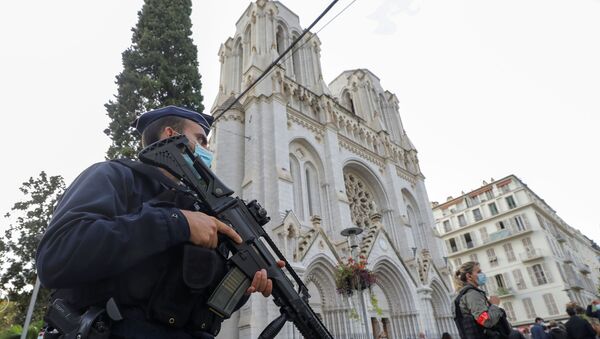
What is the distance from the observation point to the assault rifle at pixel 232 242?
1.66m

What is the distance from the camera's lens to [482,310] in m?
3.92

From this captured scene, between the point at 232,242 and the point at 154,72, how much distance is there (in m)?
12.6

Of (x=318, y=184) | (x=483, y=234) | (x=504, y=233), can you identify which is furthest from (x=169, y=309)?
(x=483, y=234)

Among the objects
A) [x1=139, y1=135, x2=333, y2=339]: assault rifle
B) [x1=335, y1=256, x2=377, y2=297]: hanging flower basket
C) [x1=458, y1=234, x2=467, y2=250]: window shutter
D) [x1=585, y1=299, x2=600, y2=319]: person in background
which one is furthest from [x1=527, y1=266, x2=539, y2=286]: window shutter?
[x1=139, y1=135, x2=333, y2=339]: assault rifle

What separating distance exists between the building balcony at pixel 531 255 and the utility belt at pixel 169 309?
136ft

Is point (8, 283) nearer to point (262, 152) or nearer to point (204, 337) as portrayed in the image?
point (262, 152)

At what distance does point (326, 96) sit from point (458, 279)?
17497 millimetres

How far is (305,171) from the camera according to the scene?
17.5m

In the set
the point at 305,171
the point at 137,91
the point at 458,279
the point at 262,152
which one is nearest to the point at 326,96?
the point at 305,171

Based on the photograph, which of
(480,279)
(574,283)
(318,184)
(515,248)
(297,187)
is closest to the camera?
(480,279)

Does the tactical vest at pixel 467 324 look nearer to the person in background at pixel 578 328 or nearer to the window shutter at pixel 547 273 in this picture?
the person in background at pixel 578 328

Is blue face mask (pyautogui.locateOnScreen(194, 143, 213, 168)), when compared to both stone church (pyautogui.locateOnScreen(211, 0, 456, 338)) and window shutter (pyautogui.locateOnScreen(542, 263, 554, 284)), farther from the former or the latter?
window shutter (pyautogui.locateOnScreen(542, 263, 554, 284))

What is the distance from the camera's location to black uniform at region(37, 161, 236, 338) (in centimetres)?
123

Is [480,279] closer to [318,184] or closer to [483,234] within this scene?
[318,184]
